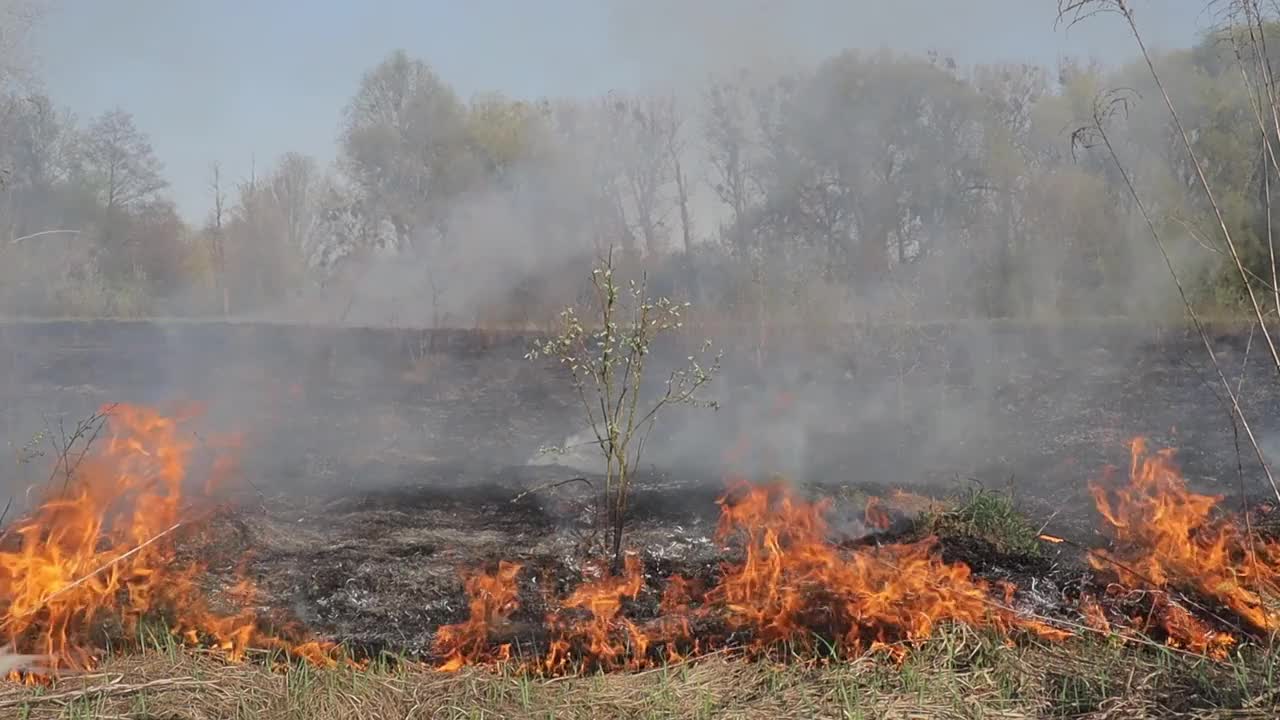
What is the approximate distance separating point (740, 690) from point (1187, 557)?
150 inches

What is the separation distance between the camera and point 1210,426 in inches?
459

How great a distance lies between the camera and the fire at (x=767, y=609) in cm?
446

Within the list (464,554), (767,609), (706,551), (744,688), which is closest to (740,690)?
(744,688)

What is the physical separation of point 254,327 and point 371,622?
39.9 ft

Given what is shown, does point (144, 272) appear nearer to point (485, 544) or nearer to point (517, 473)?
point (517, 473)

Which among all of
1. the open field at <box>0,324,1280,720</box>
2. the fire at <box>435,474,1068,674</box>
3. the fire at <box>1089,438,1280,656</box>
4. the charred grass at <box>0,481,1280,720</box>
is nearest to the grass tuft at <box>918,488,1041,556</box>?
the open field at <box>0,324,1280,720</box>

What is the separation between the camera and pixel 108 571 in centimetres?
530

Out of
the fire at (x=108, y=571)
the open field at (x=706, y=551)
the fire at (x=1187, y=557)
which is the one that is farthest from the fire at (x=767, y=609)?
the fire at (x=108, y=571)

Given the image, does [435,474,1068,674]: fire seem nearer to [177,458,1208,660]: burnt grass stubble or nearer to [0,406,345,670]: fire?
[177,458,1208,660]: burnt grass stubble

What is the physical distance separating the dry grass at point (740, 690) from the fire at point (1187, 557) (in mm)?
657

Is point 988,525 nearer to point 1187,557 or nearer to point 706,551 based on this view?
point 1187,557

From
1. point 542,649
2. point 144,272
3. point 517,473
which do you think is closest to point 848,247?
point 517,473

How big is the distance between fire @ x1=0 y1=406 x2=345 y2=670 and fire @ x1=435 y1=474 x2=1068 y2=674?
1180mm

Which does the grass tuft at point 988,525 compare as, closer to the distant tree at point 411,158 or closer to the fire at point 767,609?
the fire at point 767,609
